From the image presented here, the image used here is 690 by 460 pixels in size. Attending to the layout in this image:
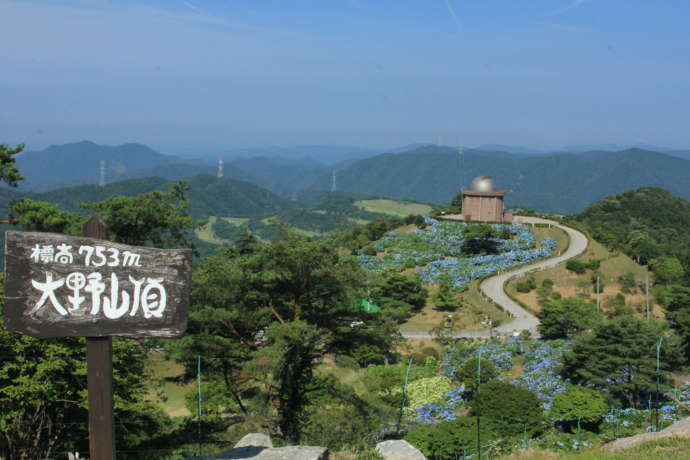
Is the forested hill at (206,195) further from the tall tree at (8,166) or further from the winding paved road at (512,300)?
the tall tree at (8,166)

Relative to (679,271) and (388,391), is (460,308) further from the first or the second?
(679,271)

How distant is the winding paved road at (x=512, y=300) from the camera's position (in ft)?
83.3

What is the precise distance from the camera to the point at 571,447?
29.9ft

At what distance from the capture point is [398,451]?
718 cm

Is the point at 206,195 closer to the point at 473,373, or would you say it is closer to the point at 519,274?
the point at 519,274

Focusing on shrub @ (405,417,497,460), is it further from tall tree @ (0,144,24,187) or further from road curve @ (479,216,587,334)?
tall tree @ (0,144,24,187)

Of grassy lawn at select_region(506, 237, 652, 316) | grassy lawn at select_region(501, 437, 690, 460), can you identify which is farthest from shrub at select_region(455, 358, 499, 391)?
grassy lawn at select_region(506, 237, 652, 316)

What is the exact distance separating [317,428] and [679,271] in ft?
110

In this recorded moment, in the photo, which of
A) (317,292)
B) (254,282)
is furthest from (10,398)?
(317,292)

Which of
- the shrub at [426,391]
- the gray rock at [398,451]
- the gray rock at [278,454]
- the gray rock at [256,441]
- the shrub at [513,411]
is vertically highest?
the gray rock at [278,454]

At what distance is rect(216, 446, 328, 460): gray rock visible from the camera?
20.7 feet

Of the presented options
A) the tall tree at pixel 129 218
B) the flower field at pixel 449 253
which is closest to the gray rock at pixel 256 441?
the tall tree at pixel 129 218

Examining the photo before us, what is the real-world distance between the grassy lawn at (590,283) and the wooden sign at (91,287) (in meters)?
25.9

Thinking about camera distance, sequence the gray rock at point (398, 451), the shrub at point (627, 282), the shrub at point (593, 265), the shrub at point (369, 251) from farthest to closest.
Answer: the shrub at point (369, 251)
the shrub at point (593, 265)
the shrub at point (627, 282)
the gray rock at point (398, 451)
